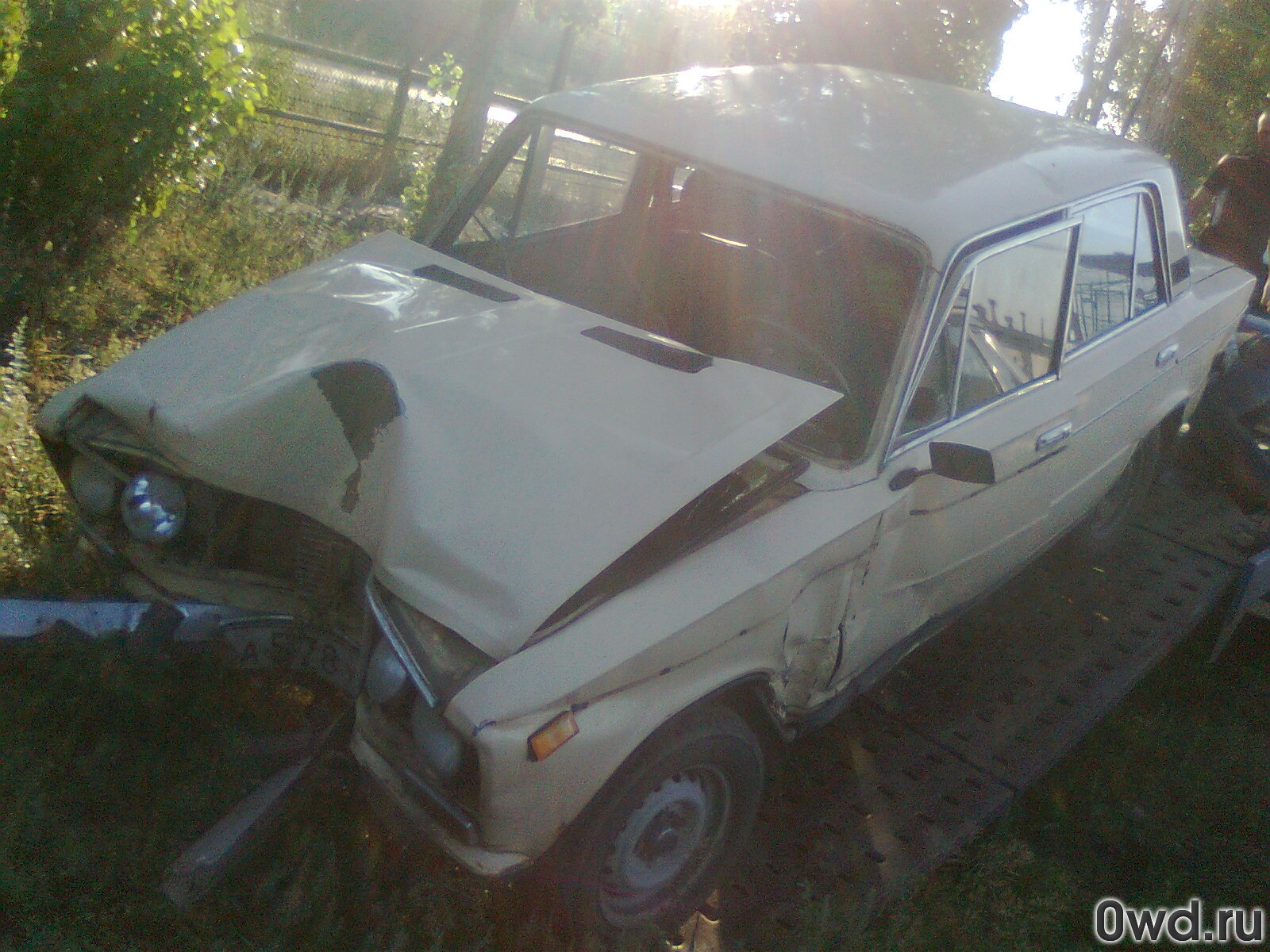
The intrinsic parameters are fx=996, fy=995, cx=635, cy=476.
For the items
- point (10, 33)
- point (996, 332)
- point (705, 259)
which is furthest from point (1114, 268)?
point (10, 33)

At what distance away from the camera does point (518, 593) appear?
2162 mm

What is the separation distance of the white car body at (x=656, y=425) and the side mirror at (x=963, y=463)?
0.6 inches

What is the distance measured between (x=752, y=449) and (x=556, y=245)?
5.46 feet

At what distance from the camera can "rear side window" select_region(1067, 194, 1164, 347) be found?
11.6 feet

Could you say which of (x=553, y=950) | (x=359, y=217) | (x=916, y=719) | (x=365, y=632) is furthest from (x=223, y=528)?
(x=359, y=217)

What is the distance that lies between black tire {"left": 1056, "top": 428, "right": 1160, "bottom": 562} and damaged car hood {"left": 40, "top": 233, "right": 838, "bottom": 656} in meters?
2.39

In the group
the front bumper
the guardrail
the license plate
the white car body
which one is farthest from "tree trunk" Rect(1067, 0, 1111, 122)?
the front bumper

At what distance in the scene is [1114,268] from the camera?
374 cm

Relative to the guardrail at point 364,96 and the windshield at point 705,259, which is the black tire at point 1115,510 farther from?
the guardrail at point 364,96

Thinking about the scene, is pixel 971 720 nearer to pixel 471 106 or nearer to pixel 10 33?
pixel 10 33

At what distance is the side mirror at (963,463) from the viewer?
2.60 m

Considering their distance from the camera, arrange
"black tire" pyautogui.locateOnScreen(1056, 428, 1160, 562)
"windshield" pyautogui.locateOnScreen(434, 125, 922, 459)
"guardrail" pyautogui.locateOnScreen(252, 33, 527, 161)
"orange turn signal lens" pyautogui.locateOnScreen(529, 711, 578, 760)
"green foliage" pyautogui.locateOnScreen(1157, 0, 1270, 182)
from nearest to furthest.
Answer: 1. "orange turn signal lens" pyautogui.locateOnScreen(529, 711, 578, 760)
2. "windshield" pyautogui.locateOnScreen(434, 125, 922, 459)
3. "black tire" pyautogui.locateOnScreen(1056, 428, 1160, 562)
4. "guardrail" pyautogui.locateOnScreen(252, 33, 527, 161)
5. "green foliage" pyautogui.locateOnScreen(1157, 0, 1270, 182)

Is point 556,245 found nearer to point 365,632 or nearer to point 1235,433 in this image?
point 365,632

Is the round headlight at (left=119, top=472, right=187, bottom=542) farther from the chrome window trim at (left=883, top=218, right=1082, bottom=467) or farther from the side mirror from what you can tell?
the side mirror
